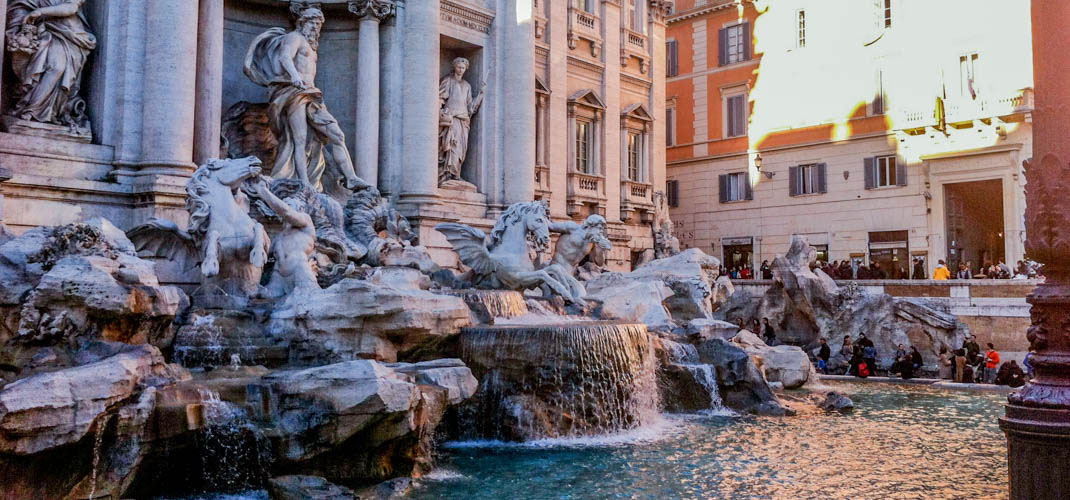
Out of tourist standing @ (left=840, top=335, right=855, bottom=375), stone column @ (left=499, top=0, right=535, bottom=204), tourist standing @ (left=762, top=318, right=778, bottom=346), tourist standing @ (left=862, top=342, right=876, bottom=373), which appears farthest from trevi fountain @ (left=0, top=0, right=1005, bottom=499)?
tourist standing @ (left=762, top=318, right=778, bottom=346)

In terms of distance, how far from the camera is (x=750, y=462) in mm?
9445

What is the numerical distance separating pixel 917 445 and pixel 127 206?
10616 mm

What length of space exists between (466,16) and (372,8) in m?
2.84

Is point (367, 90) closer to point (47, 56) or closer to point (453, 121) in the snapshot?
point (453, 121)

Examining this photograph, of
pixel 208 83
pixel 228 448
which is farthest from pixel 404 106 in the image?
pixel 228 448

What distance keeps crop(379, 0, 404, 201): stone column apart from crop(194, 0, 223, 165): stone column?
12.7 ft

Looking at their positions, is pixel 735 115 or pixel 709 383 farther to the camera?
pixel 735 115

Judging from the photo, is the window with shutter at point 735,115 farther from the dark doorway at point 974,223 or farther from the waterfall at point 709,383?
the waterfall at point 709,383

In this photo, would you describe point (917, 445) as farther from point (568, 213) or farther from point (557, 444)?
point (568, 213)

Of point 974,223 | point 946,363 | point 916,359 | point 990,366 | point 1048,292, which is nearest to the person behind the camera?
point 1048,292

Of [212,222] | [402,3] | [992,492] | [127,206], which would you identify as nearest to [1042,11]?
[992,492]

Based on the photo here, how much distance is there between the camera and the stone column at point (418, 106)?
1736 cm

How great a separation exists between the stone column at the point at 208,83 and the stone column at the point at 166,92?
753mm

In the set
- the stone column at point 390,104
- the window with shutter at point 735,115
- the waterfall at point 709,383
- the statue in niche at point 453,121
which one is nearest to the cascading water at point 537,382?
the waterfall at point 709,383
